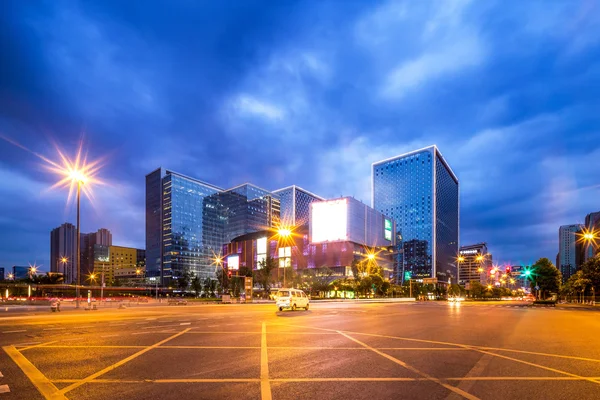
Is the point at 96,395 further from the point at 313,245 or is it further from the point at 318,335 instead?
the point at 313,245

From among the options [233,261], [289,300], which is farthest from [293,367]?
[233,261]

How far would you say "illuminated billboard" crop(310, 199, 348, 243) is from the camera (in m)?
134

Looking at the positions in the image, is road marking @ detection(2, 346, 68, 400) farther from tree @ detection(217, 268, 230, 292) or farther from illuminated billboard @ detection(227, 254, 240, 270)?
illuminated billboard @ detection(227, 254, 240, 270)

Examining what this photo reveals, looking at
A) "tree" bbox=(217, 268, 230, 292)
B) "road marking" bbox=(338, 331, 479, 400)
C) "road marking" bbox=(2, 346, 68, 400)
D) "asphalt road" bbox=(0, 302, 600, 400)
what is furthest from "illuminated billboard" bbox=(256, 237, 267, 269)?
"road marking" bbox=(2, 346, 68, 400)

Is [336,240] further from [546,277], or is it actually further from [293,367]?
[293,367]

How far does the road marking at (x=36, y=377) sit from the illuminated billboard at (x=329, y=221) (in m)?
125

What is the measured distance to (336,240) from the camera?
135625 mm

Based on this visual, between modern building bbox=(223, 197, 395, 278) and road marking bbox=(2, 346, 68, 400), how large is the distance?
114m

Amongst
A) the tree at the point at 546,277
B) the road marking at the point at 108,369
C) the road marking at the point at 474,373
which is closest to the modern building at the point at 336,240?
the tree at the point at 546,277

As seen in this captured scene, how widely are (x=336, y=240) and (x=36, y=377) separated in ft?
425

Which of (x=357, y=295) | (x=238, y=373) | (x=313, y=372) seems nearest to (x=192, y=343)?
(x=238, y=373)

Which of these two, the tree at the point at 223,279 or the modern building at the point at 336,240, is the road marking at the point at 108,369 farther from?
the tree at the point at 223,279

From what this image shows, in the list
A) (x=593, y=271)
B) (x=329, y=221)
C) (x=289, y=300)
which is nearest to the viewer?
(x=289, y=300)

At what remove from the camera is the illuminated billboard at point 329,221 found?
134250 mm
